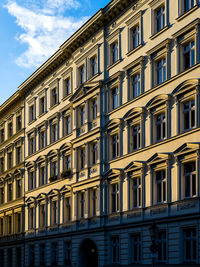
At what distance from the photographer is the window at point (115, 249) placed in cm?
3941

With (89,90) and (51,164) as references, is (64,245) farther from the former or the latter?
(89,90)

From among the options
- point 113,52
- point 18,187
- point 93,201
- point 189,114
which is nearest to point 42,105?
point 18,187

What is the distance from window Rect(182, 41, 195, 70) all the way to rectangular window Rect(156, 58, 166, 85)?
2.10m

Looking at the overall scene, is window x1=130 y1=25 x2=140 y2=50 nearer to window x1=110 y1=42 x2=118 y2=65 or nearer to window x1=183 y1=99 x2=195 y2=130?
window x1=110 y1=42 x2=118 y2=65

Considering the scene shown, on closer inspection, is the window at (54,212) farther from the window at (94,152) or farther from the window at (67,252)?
the window at (94,152)

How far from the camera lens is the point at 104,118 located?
42.2 m

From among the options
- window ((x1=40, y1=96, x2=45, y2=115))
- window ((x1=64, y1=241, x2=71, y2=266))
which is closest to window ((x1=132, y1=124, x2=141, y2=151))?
window ((x1=64, y1=241, x2=71, y2=266))

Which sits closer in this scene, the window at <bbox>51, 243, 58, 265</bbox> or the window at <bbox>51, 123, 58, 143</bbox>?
the window at <bbox>51, 243, 58, 265</bbox>

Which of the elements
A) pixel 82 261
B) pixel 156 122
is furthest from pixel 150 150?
pixel 82 261

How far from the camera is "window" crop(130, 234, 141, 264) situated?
36656mm

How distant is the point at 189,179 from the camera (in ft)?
106

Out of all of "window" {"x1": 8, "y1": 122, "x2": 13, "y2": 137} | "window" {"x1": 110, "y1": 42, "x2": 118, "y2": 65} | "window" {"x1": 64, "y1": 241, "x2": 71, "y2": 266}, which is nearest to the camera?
"window" {"x1": 110, "y1": 42, "x2": 118, "y2": 65}

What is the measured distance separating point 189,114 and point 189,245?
7209mm

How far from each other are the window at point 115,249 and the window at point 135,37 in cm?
1301
